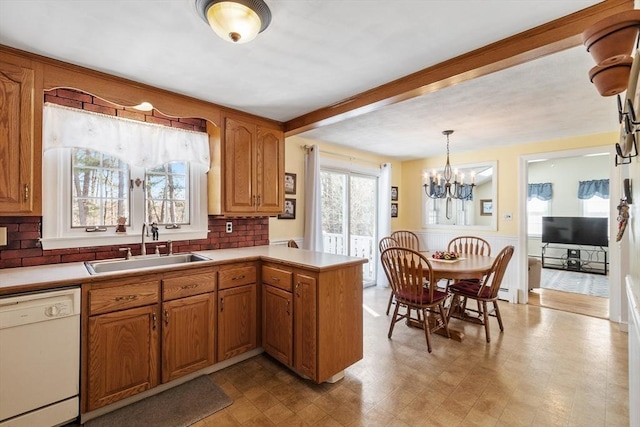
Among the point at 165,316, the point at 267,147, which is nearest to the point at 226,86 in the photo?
the point at 267,147

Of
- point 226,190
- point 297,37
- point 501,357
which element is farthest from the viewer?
point 226,190

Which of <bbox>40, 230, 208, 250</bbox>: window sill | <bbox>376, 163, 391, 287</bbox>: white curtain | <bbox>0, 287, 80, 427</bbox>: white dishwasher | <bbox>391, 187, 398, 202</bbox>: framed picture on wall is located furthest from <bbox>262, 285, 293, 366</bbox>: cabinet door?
<bbox>391, 187, 398, 202</bbox>: framed picture on wall

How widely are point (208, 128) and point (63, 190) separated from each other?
4.21 feet

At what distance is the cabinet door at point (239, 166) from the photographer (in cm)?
284

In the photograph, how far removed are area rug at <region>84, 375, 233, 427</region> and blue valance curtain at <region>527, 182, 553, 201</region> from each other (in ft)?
26.7

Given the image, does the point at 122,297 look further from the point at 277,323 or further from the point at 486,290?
the point at 486,290

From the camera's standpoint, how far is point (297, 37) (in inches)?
68.3

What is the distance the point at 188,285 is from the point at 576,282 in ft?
22.1

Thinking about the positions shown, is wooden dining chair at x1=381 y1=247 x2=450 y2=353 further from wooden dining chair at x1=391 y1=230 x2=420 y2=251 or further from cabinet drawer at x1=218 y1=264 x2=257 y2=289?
wooden dining chair at x1=391 y1=230 x2=420 y2=251

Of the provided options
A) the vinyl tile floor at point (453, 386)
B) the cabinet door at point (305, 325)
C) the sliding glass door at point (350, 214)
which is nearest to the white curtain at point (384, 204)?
the sliding glass door at point (350, 214)

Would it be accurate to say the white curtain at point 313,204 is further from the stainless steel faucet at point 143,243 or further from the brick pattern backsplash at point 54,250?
the stainless steel faucet at point 143,243

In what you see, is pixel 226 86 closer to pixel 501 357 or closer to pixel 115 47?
pixel 115 47

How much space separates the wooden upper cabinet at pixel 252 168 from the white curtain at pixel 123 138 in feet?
0.86

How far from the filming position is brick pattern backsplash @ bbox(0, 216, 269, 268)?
1.98m
